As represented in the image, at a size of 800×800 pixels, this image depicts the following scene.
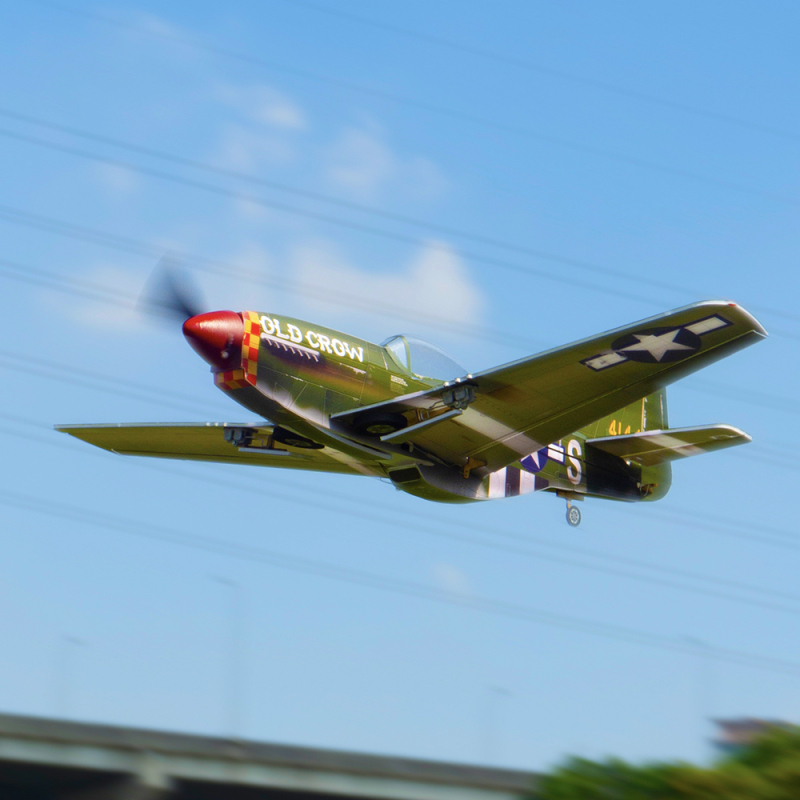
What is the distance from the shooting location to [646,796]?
12.8 metres

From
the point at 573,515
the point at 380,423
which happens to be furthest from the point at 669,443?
the point at 380,423

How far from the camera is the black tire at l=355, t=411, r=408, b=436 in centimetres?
1730

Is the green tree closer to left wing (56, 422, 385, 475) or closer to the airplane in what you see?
the airplane

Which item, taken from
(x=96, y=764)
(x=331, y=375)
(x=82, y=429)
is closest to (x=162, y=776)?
(x=96, y=764)

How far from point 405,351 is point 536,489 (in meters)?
4.28

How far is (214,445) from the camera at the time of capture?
70.8 feet

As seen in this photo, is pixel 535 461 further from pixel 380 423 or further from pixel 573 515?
pixel 380 423

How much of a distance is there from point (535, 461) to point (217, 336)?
270 inches

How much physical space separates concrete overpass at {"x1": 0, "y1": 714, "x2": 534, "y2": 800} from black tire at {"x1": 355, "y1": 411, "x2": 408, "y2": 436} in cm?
477

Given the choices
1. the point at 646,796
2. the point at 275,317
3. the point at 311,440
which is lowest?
the point at 646,796

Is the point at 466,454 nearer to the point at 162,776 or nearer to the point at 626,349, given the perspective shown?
the point at 626,349

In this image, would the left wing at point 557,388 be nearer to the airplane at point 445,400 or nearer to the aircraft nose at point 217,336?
the airplane at point 445,400

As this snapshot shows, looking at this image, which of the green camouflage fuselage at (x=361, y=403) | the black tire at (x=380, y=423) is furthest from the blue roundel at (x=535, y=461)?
the black tire at (x=380, y=423)

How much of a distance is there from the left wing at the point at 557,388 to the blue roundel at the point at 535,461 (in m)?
1.05
